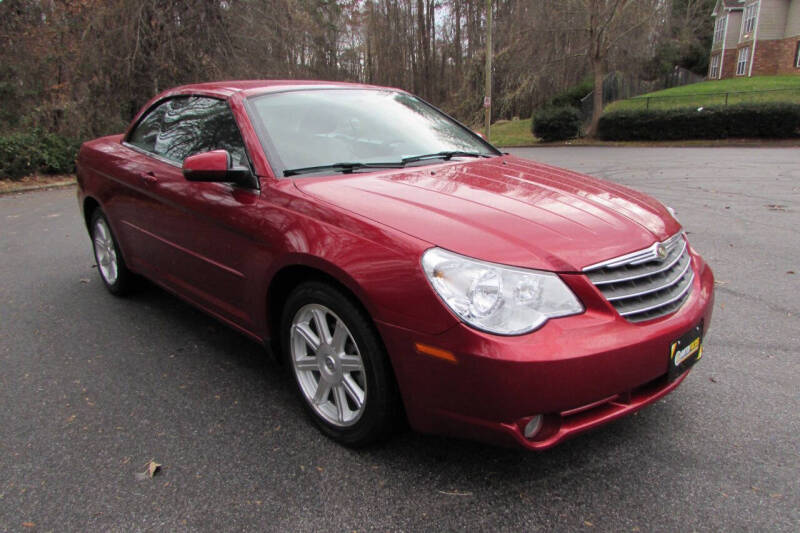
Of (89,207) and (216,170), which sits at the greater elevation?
(216,170)

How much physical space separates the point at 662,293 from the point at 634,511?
845 mm

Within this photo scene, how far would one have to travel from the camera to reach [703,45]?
158ft

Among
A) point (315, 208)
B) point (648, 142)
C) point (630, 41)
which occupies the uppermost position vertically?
point (630, 41)

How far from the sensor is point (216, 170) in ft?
9.08

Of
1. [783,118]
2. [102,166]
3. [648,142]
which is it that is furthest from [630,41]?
[102,166]

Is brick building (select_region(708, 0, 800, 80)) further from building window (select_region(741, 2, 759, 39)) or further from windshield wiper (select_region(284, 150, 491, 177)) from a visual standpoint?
windshield wiper (select_region(284, 150, 491, 177))

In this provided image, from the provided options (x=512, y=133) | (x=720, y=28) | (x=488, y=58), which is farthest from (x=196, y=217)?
(x=720, y=28)

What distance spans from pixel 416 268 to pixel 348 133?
1.45m

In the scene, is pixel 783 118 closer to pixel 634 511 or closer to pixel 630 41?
pixel 630 41

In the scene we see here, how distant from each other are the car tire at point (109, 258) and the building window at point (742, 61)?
47826 mm

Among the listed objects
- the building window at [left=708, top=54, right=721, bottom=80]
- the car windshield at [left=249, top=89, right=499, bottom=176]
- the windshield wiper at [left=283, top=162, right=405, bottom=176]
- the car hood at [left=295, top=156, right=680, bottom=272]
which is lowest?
the car hood at [left=295, top=156, right=680, bottom=272]

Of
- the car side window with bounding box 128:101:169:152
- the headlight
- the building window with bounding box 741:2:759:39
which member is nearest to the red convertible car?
the headlight

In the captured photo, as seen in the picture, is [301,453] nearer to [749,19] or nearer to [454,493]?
[454,493]

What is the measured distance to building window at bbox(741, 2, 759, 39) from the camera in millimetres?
40250
